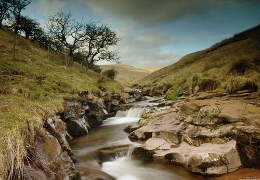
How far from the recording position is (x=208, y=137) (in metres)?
9.59

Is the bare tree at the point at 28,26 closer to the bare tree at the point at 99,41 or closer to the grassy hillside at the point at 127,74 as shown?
the bare tree at the point at 99,41

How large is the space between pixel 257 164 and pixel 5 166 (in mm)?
7900

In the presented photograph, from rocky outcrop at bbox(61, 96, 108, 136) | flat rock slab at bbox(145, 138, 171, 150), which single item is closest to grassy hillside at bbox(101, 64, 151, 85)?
rocky outcrop at bbox(61, 96, 108, 136)

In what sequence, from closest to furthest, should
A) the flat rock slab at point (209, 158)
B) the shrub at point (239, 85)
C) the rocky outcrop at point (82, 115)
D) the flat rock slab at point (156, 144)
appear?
1. the flat rock slab at point (209, 158)
2. the flat rock slab at point (156, 144)
3. the rocky outcrop at point (82, 115)
4. the shrub at point (239, 85)

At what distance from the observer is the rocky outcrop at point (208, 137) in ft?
27.3

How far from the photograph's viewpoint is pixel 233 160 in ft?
27.2

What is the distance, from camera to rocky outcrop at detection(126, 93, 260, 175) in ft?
27.3

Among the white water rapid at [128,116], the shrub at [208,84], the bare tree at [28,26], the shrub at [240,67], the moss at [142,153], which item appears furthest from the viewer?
the bare tree at [28,26]

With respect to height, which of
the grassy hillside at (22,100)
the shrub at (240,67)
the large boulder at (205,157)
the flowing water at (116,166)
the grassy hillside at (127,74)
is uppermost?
the grassy hillside at (127,74)

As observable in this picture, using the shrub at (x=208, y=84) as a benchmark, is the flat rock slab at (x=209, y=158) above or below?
below

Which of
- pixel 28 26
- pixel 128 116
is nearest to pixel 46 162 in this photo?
pixel 128 116

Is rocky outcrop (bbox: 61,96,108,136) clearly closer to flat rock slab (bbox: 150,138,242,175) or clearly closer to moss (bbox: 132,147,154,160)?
moss (bbox: 132,147,154,160)

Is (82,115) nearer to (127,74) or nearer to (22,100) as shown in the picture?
(22,100)

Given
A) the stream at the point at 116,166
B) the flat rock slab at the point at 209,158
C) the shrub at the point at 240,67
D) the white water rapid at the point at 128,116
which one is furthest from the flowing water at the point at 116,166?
the shrub at the point at 240,67
